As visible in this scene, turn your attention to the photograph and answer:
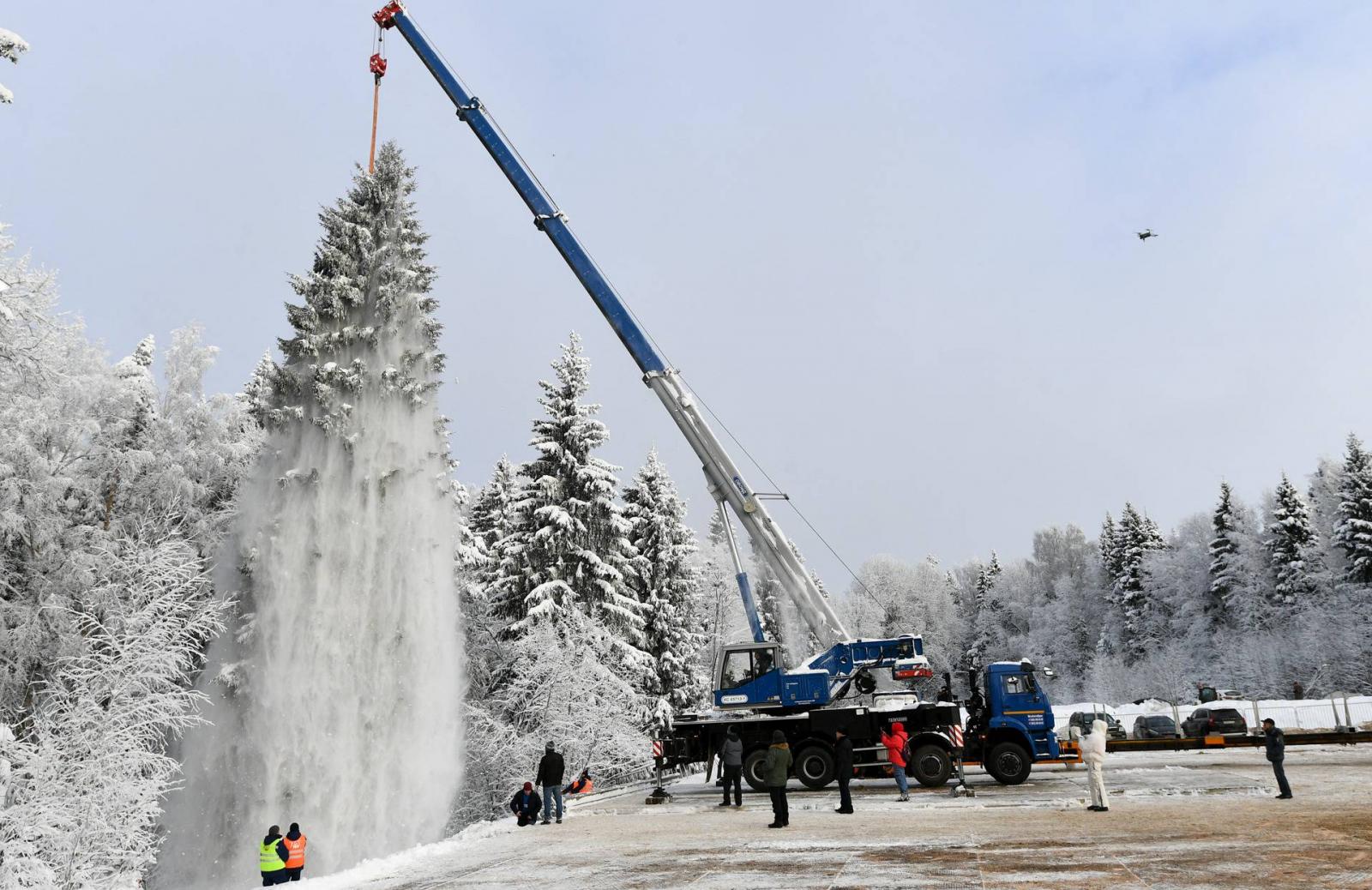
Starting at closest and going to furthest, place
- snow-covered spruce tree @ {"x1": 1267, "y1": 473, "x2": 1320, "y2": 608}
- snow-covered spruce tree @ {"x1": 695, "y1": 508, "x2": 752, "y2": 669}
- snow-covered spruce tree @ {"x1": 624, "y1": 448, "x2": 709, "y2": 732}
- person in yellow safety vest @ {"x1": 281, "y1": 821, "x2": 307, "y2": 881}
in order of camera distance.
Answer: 1. person in yellow safety vest @ {"x1": 281, "y1": 821, "x2": 307, "y2": 881}
2. snow-covered spruce tree @ {"x1": 624, "y1": 448, "x2": 709, "y2": 732}
3. snow-covered spruce tree @ {"x1": 695, "y1": 508, "x2": 752, "y2": 669}
4. snow-covered spruce tree @ {"x1": 1267, "y1": 473, "x2": 1320, "y2": 608}

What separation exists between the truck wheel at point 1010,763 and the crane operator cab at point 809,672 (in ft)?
7.64

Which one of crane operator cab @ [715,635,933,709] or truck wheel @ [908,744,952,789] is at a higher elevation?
crane operator cab @ [715,635,933,709]

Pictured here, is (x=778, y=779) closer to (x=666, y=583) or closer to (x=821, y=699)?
(x=821, y=699)

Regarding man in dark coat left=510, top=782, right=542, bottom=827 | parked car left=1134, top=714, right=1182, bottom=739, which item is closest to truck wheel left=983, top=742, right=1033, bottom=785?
man in dark coat left=510, top=782, right=542, bottom=827

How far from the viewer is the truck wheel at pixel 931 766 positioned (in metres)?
19.5

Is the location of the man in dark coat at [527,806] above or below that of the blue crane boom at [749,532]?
below

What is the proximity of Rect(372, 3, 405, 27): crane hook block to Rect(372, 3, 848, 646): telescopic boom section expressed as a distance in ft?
10.1

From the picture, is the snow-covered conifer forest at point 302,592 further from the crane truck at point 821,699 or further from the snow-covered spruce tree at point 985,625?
the snow-covered spruce tree at point 985,625

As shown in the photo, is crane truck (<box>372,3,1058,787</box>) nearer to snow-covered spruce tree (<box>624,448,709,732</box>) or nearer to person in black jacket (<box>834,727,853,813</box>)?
person in black jacket (<box>834,727,853,813</box>)

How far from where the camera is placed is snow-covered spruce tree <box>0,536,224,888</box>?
16578 millimetres

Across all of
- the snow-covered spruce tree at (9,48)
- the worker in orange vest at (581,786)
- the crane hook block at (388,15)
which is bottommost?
the worker in orange vest at (581,786)

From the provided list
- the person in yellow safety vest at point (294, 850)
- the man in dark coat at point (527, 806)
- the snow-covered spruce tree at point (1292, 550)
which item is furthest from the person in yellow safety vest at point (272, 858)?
the snow-covered spruce tree at point (1292, 550)

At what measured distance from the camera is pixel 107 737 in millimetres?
17953

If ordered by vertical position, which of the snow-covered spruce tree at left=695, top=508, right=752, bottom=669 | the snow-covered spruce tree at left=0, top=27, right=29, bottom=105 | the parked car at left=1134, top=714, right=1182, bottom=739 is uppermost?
the snow-covered spruce tree at left=0, top=27, right=29, bottom=105
